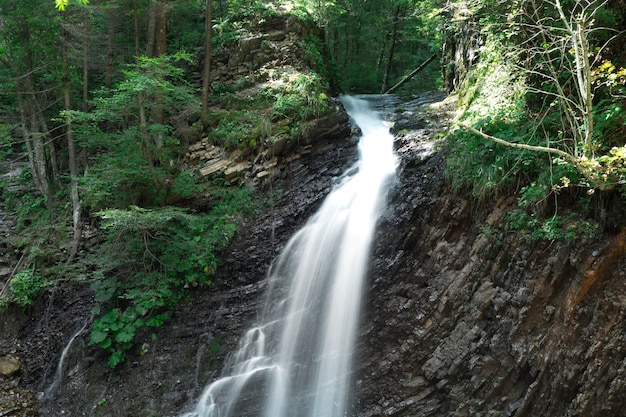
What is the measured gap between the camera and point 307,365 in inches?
274

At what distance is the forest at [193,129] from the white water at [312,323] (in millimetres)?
1857

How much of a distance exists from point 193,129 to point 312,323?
22.2 ft

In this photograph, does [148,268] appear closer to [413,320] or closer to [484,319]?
[413,320]

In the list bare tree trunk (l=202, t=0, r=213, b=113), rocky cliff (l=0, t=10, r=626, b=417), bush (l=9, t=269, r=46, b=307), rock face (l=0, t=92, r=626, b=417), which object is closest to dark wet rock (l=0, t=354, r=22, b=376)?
rocky cliff (l=0, t=10, r=626, b=417)

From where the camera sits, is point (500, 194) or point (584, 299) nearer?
point (584, 299)

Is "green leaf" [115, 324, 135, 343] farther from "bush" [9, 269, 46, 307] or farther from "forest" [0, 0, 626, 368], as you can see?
"bush" [9, 269, 46, 307]

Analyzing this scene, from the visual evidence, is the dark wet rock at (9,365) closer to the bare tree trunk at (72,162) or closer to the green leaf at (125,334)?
the bare tree trunk at (72,162)

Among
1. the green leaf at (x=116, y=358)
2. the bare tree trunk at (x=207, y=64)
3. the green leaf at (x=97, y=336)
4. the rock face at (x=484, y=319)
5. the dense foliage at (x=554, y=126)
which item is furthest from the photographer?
the bare tree trunk at (x=207, y=64)

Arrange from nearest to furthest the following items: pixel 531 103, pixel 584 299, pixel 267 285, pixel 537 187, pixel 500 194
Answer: pixel 584 299 < pixel 537 187 < pixel 500 194 < pixel 531 103 < pixel 267 285

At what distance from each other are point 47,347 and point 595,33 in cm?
1211

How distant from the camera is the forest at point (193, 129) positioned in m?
5.53

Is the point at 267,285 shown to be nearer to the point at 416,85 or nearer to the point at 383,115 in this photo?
the point at 383,115

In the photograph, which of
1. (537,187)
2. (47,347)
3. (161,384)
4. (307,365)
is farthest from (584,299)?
(47,347)

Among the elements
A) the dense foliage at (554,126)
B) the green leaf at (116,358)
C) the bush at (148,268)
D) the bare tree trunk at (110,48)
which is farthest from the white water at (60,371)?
the dense foliage at (554,126)
